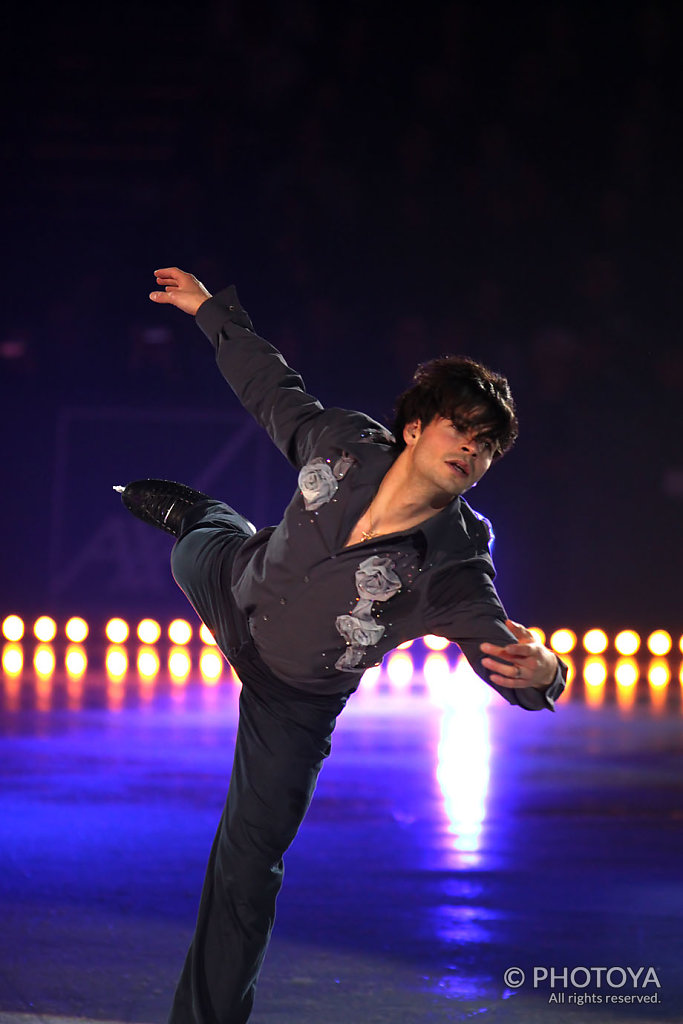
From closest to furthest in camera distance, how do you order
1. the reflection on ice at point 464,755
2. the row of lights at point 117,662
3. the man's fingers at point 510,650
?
the man's fingers at point 510,650, the reflection on ice at point 464,755, the row of lights at point 117,662

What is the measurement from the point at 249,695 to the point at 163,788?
58.4 inches

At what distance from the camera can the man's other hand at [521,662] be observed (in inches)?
69.2

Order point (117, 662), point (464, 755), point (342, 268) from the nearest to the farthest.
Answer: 1. point (464, 755)
2. point (117, 662)
3. point (342, 268)

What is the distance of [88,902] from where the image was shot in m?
2.41

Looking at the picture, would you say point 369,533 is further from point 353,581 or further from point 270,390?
point 270,390

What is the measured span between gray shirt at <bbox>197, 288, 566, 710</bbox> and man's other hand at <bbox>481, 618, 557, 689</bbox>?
5 centimetres

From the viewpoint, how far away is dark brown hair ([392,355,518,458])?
1.89 metres

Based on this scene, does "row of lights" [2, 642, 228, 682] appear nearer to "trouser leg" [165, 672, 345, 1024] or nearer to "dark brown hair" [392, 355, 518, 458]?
"trouser leg" [165, 672, 345, 1024]

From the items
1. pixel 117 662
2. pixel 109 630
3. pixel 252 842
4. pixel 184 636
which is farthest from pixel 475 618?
pixel 109 630

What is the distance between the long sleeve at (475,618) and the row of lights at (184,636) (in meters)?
4.51

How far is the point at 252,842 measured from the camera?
1875mm

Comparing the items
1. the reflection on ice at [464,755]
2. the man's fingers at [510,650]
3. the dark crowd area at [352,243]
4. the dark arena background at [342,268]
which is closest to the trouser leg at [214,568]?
the man's fingers at [510,650]

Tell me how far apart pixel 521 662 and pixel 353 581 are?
0.30 metres

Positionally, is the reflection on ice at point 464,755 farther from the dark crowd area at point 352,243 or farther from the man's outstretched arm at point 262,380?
the dark crowd area at point 352,243
